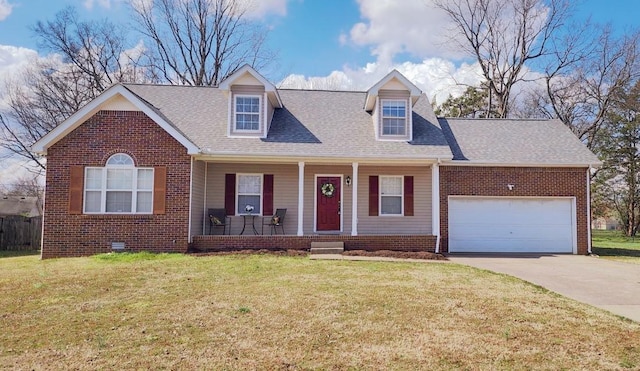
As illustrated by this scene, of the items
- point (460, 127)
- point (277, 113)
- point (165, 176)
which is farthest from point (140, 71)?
point (460, 127)

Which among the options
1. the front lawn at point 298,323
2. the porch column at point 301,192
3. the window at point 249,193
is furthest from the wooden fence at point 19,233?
the porch column at point 301,192

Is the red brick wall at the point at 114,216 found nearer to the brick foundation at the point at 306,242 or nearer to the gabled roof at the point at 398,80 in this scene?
the brick foundation at the point at 306,242

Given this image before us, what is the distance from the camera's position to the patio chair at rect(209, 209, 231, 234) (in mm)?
13250

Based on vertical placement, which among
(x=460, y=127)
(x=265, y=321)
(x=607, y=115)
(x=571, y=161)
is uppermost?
(x=607, y=115)

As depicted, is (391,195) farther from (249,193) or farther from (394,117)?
(249,193)

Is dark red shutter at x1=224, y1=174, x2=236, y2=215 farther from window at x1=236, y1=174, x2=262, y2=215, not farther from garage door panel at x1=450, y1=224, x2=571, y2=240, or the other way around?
garage door panel at x1=450, y1=224, x2=571, y2=240

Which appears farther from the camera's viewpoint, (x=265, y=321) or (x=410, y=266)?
(x=410, y=266)

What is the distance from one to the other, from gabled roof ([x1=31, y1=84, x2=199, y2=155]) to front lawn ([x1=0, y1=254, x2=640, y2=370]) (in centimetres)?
447

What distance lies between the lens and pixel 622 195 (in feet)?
98.3

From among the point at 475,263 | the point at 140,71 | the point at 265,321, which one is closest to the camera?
the point at 265,321

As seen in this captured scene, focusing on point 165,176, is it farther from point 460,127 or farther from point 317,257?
point 460,127

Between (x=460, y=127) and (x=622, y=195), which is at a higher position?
(x=460, y=127)

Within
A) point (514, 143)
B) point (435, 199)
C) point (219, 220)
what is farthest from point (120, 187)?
point (514, 143)

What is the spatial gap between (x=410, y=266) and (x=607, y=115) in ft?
84.4
